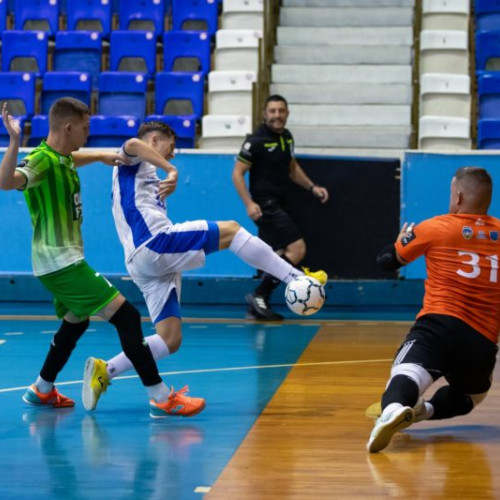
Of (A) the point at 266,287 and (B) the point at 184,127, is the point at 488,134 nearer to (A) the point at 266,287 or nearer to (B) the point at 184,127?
(A) the point at 266,287

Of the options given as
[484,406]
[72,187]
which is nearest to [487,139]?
[484,406]

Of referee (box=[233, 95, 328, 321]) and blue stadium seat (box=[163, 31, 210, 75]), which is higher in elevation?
blue stadium seat (box=[163, 31, 210, 75])

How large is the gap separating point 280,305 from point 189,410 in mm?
5724

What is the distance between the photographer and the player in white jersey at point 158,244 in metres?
5.00

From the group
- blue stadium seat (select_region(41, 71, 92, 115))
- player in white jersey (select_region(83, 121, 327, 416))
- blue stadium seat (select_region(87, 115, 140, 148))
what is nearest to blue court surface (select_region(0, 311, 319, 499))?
player in white jersey (select_region(83, 121, 327, 416))

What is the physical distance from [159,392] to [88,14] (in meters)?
8.67

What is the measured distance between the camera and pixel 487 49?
12078 millimetres

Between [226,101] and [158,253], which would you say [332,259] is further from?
[158,253]

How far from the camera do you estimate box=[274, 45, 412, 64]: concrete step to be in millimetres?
12602

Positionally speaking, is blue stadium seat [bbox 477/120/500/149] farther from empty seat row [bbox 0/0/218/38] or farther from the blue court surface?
the blue court surface

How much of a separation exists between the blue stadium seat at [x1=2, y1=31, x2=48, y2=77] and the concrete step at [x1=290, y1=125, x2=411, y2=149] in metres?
3.01

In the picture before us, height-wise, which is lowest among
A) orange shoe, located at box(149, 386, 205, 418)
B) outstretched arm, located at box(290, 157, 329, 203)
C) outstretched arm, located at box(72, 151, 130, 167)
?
orange shoe, located at box(149, 386, 205, 418)

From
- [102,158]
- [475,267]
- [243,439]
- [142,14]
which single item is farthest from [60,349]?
[142,14]

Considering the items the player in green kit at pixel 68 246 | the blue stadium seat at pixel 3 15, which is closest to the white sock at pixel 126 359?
the player in green kit at pixel 68 246
